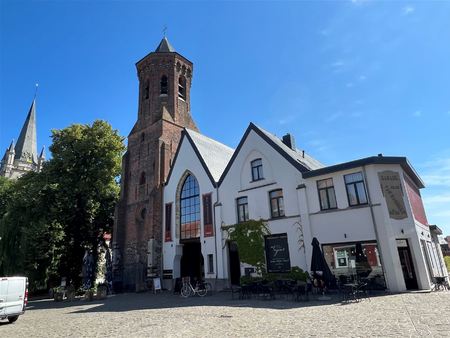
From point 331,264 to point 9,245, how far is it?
82.1ft

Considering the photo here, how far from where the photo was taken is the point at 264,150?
834 inches

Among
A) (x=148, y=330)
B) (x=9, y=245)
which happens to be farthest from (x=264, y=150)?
(x=9, y=245)

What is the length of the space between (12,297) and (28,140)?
237 feet

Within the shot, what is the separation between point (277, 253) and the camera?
1905cm

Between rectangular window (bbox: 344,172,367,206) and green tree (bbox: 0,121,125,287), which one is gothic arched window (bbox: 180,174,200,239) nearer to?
green tree (bbox: 0,121,125,287)

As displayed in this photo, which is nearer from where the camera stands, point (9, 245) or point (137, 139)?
point (9, 245)

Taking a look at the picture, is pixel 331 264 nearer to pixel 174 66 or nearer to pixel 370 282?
pixel 370 282

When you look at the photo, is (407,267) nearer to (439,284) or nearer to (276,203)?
(439,284)

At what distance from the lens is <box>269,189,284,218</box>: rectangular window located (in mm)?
19578

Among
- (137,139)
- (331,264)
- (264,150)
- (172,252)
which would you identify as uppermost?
(137,139)

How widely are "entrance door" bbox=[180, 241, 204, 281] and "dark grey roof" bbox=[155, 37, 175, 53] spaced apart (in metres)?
21.7

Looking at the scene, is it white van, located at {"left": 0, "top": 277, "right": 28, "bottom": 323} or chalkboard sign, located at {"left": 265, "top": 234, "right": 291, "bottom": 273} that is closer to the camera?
white van, located at {"left": 0, "top": 277, "right": 28, "bottom": 323}

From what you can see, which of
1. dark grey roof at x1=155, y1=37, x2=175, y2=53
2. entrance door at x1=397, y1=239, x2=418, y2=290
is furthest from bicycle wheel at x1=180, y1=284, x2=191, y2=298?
dark grey roof at x1=155, y1=37, x2=175, y2=53

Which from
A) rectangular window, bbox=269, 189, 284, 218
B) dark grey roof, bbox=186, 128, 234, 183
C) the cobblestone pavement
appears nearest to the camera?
the cobblestone pavement
